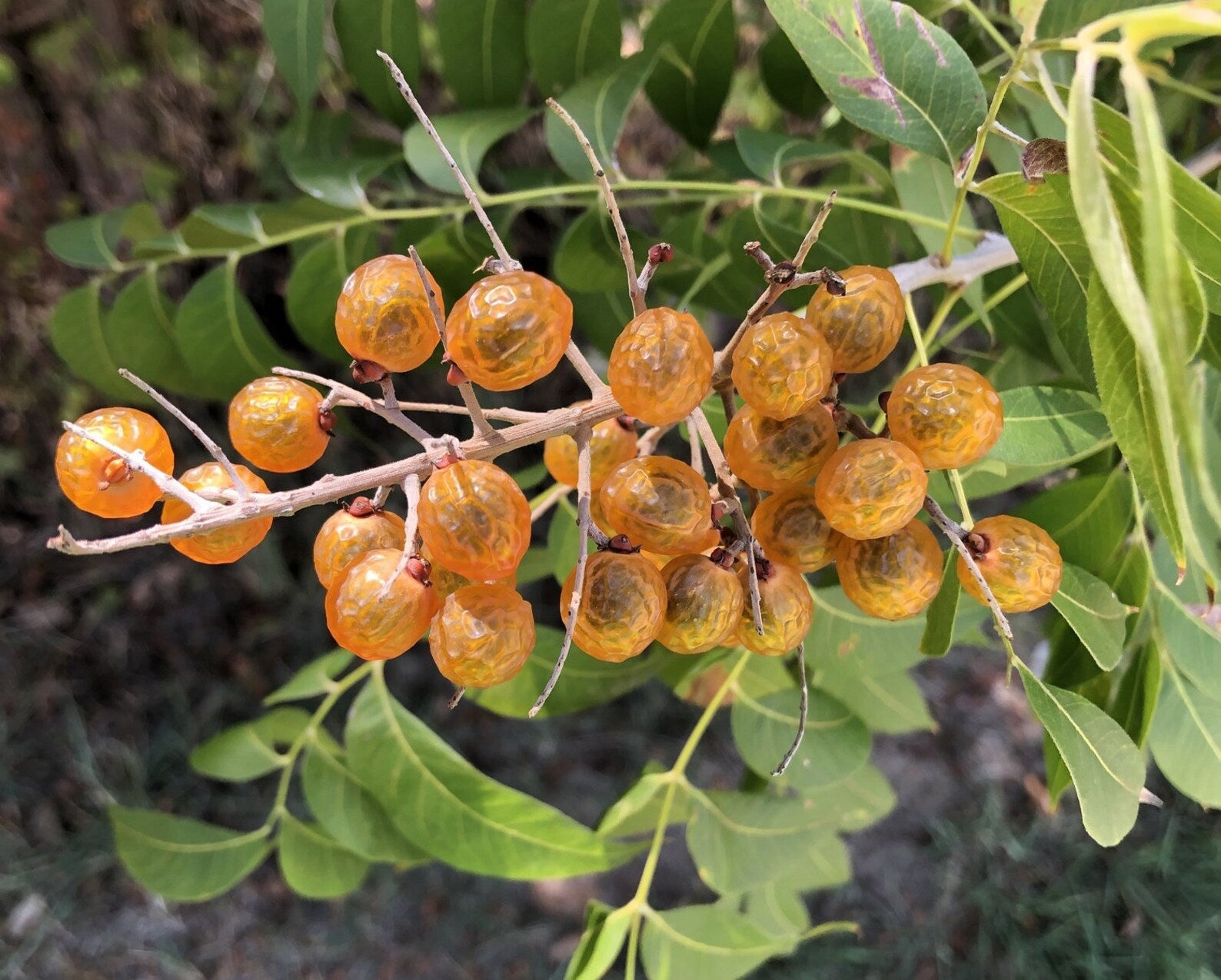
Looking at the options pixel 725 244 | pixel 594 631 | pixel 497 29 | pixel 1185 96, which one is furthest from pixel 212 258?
pixel 1185 96

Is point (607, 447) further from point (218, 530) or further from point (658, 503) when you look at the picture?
point (218, 530)

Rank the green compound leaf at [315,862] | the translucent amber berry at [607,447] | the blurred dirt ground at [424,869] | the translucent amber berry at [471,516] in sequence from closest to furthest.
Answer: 1. the translucent amber berry at [471,516]
2. the translucent amber berry at [607,447]
3. the green compound leaf at [315,862]
4. the blurred dirt ground at [424,869]

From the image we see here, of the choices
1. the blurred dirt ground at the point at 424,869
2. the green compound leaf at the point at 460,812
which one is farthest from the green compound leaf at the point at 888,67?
the blurred dirt ground at the point at 424,869

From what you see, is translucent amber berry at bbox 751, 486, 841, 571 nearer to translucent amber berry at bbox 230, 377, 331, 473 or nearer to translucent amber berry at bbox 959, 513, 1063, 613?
translucent amber berry at bbox 959, 513, 1063, 613

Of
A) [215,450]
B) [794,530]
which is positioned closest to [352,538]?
[215,450]

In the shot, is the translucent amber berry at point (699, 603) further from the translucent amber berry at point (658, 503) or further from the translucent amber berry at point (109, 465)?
the translucent amber berry at point (109, 465)

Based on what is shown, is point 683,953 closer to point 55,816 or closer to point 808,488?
point 808,488
